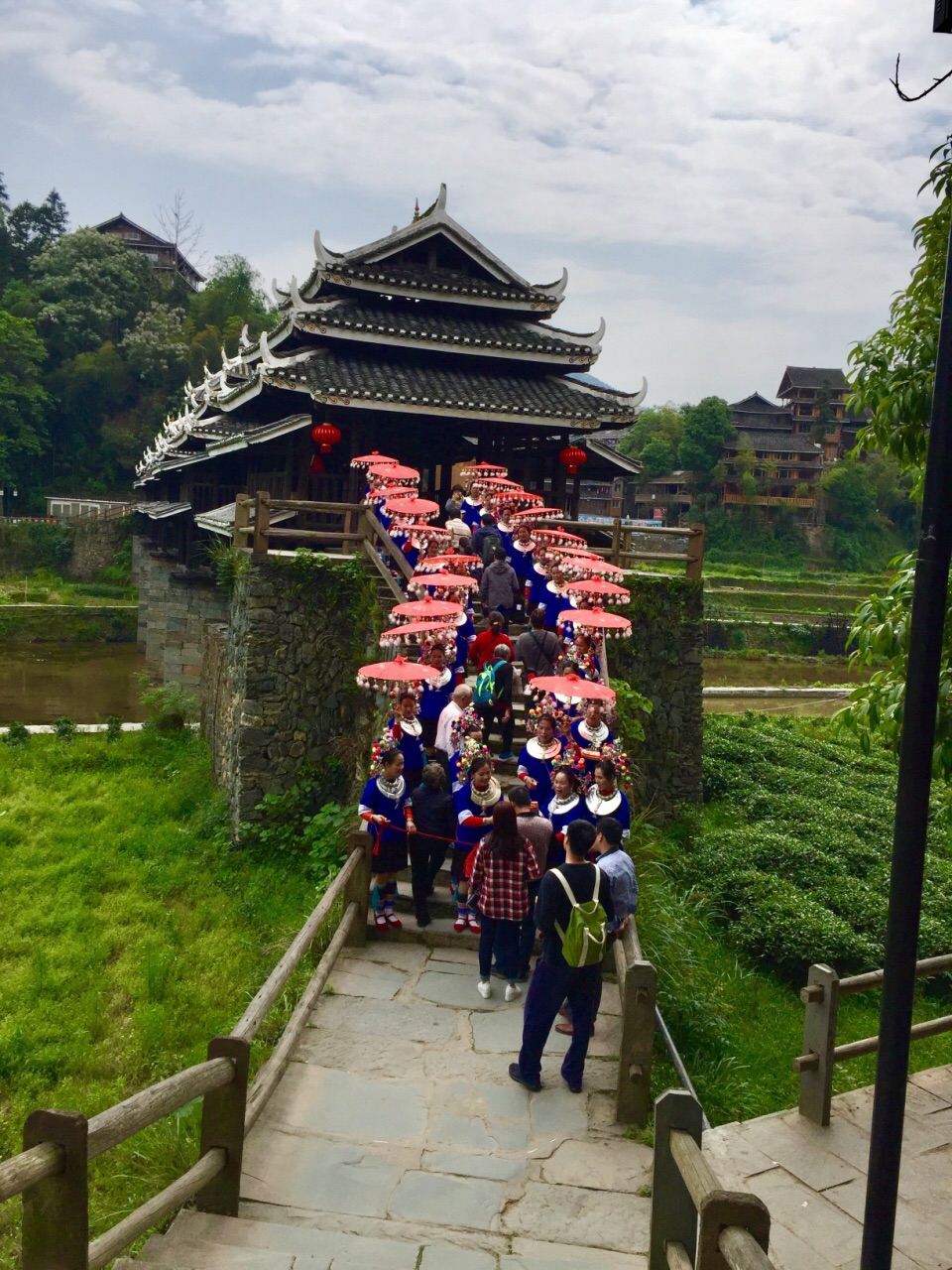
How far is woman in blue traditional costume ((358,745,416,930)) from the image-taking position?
26.3ft

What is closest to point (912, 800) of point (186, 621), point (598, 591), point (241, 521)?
point (598, 591)

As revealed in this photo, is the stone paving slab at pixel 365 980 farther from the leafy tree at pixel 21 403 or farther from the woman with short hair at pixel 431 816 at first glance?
the leafy tree at pixel 21 403

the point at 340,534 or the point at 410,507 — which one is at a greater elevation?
the point at 410,507

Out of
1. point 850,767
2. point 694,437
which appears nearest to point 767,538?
point 694,437

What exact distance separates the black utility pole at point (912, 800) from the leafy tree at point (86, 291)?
5958 cm

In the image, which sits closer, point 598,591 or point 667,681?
point 598,591

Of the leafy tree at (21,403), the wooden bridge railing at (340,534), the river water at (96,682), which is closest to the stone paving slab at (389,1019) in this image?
the wooden bridge railing at (340,534)

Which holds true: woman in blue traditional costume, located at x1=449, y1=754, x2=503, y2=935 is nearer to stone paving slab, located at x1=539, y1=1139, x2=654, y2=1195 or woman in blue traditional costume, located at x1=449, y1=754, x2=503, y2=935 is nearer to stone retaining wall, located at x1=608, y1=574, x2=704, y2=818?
stone paving slab, located at x1=539, y1=1139, x2=654, y2=1195

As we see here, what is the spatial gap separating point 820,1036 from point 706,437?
6190cm

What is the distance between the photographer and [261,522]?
13.1 metres

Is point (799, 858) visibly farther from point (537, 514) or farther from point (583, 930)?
point (583, 930)

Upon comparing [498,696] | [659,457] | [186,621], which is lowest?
[186,621]

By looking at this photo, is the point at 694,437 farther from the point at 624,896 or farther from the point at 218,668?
the point at 624,896

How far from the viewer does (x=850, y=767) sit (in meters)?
21.6
